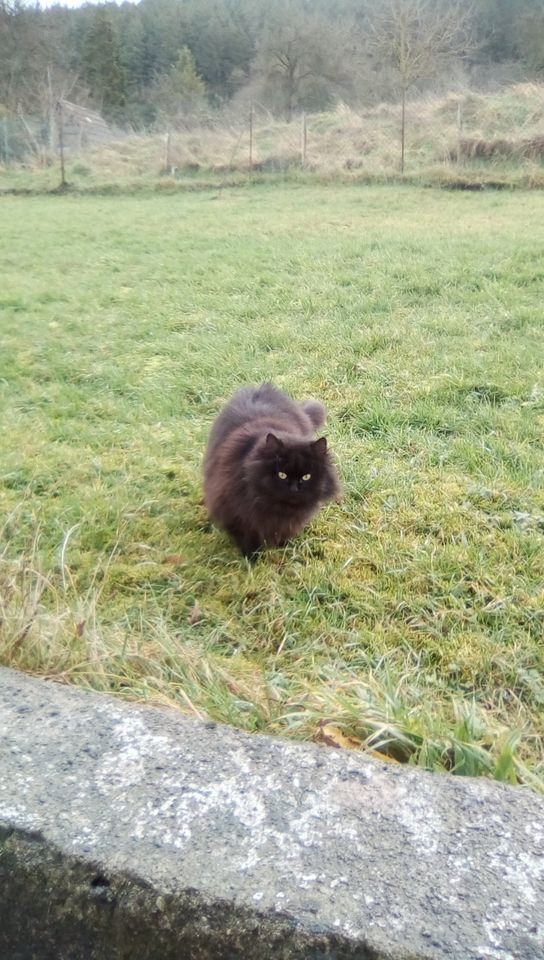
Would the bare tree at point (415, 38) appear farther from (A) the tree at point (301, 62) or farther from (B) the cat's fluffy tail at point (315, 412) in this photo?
(B) the cat's fluffy tail at point (315, 412)

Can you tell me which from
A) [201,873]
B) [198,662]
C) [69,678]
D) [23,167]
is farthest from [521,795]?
[23,167]

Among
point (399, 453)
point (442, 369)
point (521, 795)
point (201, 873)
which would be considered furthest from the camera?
point (442, 369)

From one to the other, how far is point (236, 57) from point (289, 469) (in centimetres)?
3677

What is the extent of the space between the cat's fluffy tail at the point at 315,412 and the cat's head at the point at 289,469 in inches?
36.4

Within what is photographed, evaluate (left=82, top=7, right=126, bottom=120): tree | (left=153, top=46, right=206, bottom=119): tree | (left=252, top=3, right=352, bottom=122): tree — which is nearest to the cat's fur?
(left=252, top=3, right=352, bottom=122): tree

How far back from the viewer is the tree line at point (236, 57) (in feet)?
99.3

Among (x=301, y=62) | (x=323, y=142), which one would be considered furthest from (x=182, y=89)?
(x=323, y=142)

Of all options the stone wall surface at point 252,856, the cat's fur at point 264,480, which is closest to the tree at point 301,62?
the cat's fur at point 264,480

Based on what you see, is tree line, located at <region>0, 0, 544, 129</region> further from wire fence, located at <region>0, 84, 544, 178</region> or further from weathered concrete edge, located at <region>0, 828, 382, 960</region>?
weathered concrete edge, located at <region>0, 828, 382, 960</region>

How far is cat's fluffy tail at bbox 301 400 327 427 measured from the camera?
14.7ft

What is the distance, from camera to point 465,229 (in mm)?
10344

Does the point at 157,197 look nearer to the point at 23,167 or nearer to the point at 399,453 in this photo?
the point at 23,167

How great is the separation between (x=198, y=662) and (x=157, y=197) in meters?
16.5

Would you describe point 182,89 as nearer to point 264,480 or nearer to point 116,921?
point 264,480
